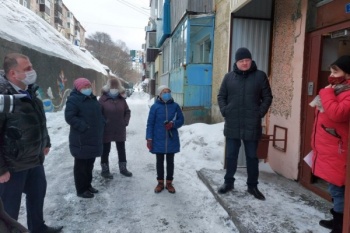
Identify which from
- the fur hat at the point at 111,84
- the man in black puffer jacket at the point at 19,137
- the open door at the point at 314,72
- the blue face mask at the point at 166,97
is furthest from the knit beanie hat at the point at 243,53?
the man in black puffer jacket at the point at 19,137

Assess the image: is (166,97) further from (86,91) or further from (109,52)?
(109,52)

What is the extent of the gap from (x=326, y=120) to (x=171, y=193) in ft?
7.61

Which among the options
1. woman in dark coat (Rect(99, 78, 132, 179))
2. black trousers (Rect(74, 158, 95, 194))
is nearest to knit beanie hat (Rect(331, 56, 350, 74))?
black trousers (Rect(74, 158, 95, 194))

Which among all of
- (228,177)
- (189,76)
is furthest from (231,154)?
(189,76)

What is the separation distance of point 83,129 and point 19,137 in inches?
56.9

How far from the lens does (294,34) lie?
4.24 metres

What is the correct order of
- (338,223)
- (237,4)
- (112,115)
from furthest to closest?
(112,115)
(237,4)
(338,223)

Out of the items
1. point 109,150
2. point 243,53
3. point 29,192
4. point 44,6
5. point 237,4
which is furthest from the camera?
point 44,6

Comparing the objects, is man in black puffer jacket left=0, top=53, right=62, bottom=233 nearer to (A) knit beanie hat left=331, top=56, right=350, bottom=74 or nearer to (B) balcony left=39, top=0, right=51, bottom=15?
(A) knit beanie hat left=331, top=56, right=350, bottom=74

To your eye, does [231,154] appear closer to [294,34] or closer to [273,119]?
[273,119]

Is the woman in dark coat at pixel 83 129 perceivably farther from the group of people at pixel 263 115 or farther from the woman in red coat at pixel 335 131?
the woman in red coat at pixel 335 131

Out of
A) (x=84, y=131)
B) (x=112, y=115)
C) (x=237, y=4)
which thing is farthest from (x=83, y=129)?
(x=237, y=4)

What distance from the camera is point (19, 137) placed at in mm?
2234

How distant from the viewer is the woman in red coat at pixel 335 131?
2348mm
